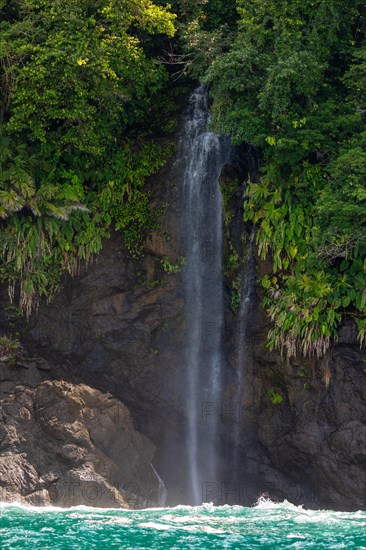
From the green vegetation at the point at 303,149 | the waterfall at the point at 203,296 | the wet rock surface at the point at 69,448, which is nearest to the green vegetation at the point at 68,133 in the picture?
the waterfall at the point at 203,296

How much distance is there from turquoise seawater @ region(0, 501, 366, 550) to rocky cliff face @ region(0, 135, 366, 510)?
1233 mm

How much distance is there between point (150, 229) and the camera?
22484mm

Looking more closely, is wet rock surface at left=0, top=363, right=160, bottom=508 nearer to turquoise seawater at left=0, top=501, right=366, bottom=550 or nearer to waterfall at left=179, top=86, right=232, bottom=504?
turquoise seawater at left=0, top=501, right=366, bottom=550

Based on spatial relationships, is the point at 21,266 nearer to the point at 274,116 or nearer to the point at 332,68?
the point at 274,116

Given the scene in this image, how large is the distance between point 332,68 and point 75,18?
626 cm

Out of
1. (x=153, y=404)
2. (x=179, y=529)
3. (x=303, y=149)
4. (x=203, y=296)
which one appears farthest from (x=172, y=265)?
(x=179, y=529)

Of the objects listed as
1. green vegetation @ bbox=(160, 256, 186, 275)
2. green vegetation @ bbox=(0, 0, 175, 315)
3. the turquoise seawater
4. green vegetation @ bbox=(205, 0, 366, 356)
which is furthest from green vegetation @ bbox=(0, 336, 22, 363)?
green vegetation @ bbox=(205, 0, 366, 356)

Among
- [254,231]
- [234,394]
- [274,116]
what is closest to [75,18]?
[274,116]

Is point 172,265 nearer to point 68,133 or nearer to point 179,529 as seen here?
point 68,133

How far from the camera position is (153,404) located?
22.0 metres

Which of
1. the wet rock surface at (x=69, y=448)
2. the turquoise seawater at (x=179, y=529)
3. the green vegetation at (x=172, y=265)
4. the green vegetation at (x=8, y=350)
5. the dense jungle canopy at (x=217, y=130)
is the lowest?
the turquoise seawater at (x=179, y=529)

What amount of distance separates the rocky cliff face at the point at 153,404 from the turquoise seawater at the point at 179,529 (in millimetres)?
1233

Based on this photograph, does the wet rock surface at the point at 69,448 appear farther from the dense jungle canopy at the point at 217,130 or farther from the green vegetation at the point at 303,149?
the green vegetation at the point at 303,149

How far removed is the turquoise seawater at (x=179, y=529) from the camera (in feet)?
48.4
